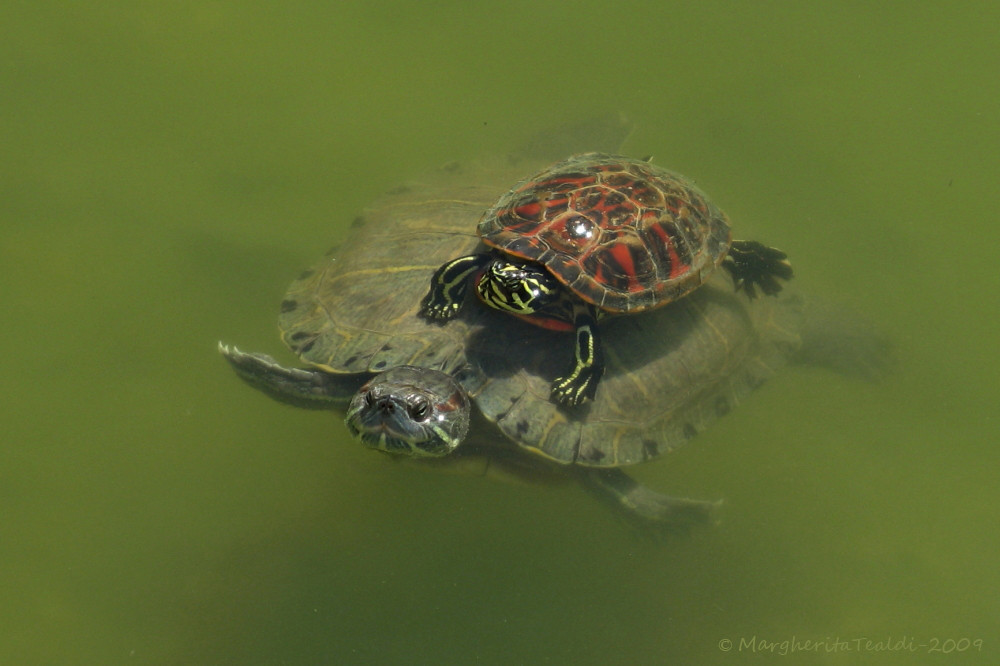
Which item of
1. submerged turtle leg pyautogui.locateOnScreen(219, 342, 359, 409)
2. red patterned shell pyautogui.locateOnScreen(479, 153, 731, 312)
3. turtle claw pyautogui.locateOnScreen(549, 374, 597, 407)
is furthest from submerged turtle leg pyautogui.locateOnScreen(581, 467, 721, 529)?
submerged turtle leg pyautogui.locateOnScreen(219, 342, 359, 409)

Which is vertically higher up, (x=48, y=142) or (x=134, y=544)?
(x=48, y=142)

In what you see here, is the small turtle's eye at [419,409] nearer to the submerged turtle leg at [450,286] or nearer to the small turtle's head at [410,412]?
the small turtle's head at [410,412]

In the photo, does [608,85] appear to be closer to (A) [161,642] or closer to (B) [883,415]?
(B) [883,415]

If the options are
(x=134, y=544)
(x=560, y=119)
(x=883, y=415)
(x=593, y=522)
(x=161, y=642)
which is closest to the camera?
(x=161, y=642)

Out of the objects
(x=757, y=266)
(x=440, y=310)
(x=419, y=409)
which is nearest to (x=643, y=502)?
(x=419, y=409)

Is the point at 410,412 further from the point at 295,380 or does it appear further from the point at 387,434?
the point at 295,380

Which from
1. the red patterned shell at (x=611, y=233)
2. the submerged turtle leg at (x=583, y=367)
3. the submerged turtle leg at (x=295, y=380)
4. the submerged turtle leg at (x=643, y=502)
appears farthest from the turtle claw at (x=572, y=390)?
the submerged turtle leg at (x=295, y=380)

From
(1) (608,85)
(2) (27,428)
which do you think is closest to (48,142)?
(2) (27,428)
